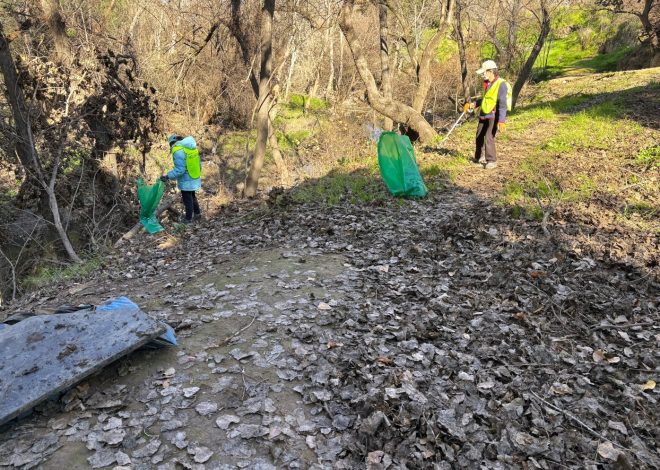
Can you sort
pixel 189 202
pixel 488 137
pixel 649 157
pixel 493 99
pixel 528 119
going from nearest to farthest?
pixel 649 157 → pixel 493 99 → pixel 189 202 → pixel 488 137 → pixel 528 119

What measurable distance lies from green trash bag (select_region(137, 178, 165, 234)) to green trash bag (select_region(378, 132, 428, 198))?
14.5 feet

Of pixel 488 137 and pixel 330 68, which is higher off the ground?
pixel 330 68

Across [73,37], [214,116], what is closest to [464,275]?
[73,37]

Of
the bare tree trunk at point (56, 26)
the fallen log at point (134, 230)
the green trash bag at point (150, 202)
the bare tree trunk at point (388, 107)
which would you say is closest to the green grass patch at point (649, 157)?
the bare tree trunk at point (388, 107)

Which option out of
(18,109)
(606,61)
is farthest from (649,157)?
(606,61)

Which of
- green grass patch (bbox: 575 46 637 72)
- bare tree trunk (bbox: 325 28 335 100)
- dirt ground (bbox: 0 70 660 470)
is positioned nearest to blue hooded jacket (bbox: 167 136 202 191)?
dirt ground (bbox: 0 70 660 470)

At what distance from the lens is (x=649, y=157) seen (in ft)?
28.8

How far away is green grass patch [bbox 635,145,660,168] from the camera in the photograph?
27.6 ft

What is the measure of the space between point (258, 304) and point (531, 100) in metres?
19.7

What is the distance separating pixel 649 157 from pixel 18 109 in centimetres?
1210

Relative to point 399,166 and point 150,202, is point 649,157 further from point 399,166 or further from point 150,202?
point 150,202

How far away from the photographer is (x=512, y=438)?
3146mm

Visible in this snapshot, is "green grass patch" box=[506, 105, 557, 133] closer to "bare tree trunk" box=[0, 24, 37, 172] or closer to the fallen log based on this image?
the fallen log

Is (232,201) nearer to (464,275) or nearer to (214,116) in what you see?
(464,275)
